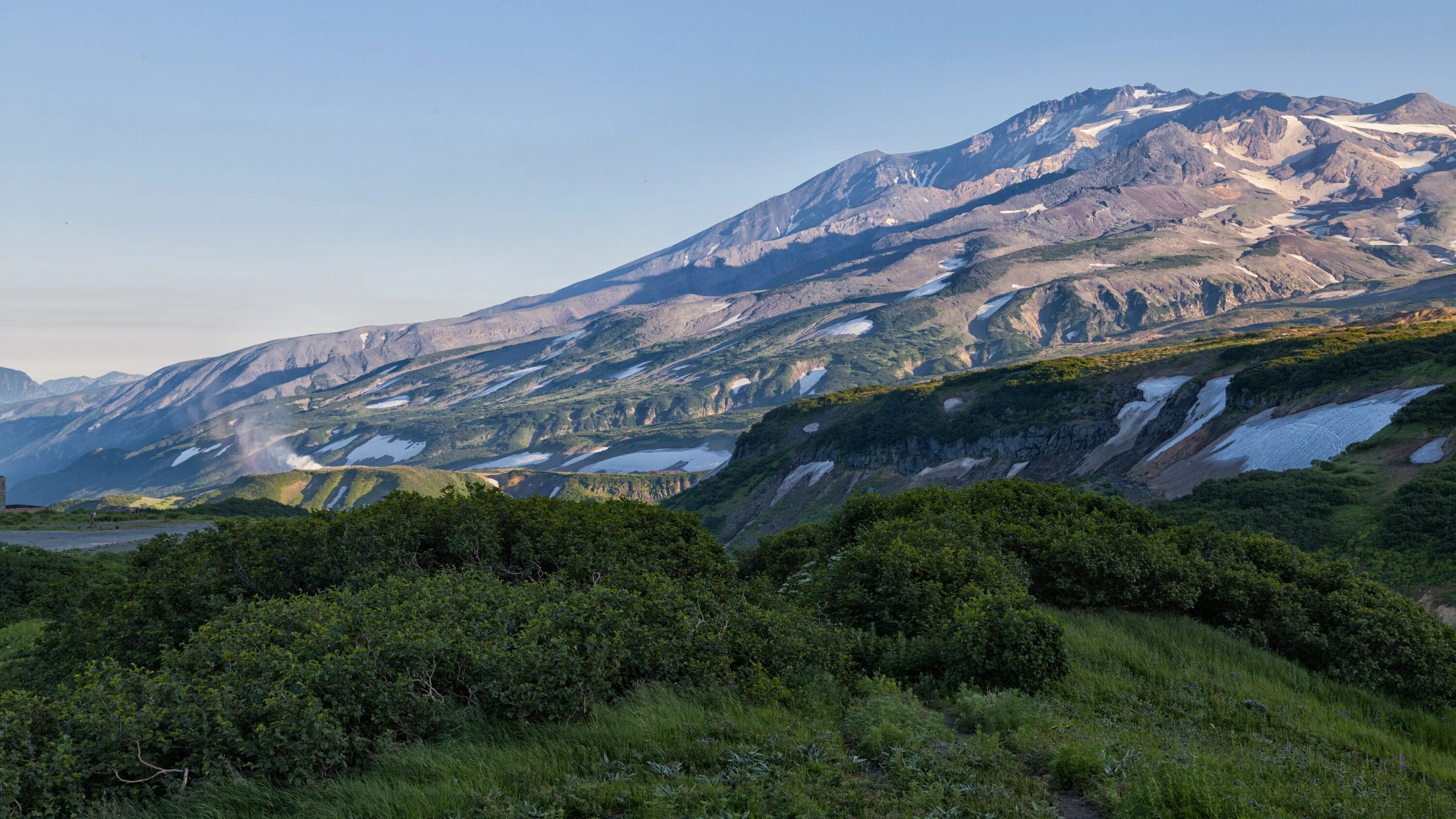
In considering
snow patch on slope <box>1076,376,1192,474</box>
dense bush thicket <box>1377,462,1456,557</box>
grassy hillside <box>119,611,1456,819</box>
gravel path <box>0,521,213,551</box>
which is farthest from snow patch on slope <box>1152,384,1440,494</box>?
gravel path <box>0,521,213,551</box>

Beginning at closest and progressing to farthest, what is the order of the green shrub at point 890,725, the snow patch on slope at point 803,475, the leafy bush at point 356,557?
the green shrub at point 890,725 → the leafy bush at point 356,557 → the snow patch on slope at point 803,475

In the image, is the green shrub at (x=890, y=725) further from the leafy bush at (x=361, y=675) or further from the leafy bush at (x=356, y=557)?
the leafy bush at (x=356, y=557)

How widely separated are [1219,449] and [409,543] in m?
63.1

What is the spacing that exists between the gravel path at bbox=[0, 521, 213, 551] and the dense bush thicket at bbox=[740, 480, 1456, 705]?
1301 inches

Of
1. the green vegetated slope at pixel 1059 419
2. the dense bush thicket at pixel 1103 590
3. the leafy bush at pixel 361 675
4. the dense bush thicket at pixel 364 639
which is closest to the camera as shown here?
the leafy bush at pixel 361 675

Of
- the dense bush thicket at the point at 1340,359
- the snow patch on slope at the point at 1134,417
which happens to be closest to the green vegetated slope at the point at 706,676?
the dense bush thicket at the point at 1340,359

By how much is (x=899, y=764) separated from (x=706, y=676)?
299 centimetres

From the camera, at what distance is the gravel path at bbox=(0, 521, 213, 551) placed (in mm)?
39812

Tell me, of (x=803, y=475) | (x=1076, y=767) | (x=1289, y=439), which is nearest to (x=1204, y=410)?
(x=1289, y=439)

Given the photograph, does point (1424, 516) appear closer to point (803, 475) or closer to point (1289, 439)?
point (1289, 439)

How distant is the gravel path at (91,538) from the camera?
131ft

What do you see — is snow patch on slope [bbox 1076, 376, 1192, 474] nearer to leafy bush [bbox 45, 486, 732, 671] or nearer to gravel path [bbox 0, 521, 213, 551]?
leafy bush [bbox 45, 486, 732, 671]

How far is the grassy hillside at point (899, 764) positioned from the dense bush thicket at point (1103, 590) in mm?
1339

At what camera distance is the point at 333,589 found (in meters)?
14.2
